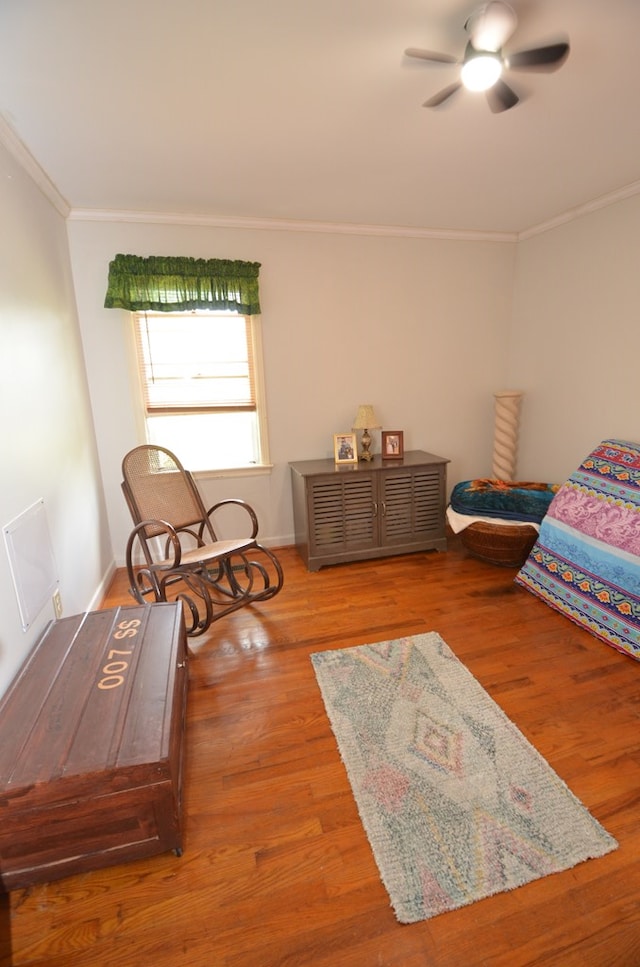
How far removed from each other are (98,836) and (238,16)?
256 cm

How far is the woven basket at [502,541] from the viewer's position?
301cm

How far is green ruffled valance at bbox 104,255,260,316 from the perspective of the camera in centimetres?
287

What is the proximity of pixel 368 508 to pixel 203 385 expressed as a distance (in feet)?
5.15

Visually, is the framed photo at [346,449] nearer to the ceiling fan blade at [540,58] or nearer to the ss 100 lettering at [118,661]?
the ss 100 lettering at [118,661]

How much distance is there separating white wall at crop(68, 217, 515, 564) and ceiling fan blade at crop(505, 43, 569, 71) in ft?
6.38

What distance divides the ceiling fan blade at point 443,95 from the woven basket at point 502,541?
2.39 m

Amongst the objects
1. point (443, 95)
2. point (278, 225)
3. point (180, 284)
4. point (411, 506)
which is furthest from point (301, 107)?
point (411, 506)

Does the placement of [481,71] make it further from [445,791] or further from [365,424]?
[445,791]

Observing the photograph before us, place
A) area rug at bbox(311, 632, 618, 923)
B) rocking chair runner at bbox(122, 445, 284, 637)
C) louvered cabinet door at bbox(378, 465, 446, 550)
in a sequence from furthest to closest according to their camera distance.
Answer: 1. louvered cabinet door at bbox(378, 465, 446, 550)
2. rocking chair runner at bbox(122, 445, 284, 637)
3. area rug at bbox(311, 632, 618, 923)

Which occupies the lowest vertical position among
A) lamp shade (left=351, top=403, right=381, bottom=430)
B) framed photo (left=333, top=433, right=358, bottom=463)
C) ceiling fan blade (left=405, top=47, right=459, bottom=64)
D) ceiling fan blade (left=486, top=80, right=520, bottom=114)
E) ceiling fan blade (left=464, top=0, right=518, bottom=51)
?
framed photo (left=333, top=433, right=358, bottom=463)

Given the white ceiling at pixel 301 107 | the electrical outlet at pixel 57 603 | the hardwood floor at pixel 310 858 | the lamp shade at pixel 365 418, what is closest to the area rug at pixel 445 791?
the hardwood floor at pixel 310 858

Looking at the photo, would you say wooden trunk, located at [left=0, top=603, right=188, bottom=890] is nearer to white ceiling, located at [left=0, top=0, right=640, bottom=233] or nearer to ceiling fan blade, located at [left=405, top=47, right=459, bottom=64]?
white ceiling, located at [left=0, top=0, right=640, bottom=233]

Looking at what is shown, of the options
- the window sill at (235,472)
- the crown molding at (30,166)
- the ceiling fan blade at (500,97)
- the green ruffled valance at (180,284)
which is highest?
the crown molding at (30,166)

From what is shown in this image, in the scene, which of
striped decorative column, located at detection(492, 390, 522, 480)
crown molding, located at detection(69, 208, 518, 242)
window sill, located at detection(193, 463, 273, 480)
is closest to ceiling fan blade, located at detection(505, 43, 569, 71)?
crown molding, located at detection(69, 208, 518, 242)
